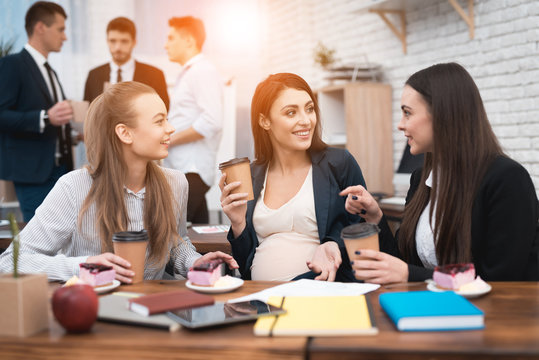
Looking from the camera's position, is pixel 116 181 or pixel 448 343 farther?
pixel 116 181

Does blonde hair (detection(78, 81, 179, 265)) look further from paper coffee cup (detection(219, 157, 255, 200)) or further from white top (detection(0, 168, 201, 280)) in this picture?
paper coffee cup (detection(219, 157, 255, 200))

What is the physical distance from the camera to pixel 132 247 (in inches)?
56.2

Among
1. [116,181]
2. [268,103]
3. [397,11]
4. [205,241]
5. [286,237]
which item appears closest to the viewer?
[116,181]

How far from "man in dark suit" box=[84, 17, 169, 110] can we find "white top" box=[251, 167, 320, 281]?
2.14 metres

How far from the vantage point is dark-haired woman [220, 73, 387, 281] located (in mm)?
1994

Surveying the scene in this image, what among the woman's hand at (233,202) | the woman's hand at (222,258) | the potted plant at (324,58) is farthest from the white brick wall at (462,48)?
the woman's hand at (222,258)

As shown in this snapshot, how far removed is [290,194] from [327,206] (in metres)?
0.16

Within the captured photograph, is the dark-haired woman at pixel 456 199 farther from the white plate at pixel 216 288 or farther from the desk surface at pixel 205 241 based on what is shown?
the desk surface at pixel 205 241

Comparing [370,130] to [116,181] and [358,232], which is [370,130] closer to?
[116,181]

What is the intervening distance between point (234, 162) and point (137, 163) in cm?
41

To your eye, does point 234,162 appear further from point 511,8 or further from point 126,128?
point 511,8

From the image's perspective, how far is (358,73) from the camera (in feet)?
14.9

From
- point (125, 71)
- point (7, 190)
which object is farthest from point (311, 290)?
point (7, 190)

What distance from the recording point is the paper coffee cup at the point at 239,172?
5.52ft
